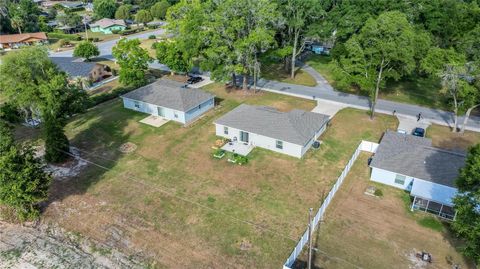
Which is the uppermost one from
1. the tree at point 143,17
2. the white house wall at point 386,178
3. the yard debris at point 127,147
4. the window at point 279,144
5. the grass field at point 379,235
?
the tree at point 143,17

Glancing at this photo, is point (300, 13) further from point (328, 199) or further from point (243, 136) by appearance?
point (328, 199)

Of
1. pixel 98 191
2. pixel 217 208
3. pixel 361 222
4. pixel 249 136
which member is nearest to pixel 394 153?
pixel 361 222

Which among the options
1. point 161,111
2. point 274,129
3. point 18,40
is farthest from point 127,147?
point 18,40

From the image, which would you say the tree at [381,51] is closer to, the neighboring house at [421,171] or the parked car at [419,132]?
the parked car at [419,132]

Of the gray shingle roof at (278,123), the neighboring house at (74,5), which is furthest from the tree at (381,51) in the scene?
the neighboring house at (74,5)

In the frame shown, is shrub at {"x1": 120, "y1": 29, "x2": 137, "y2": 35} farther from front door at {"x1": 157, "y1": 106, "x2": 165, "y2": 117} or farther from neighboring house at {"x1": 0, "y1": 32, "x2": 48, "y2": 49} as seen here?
front door at {"x1": 157, "y1": 106, "x2": 165, "y2": 117}
